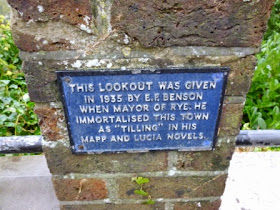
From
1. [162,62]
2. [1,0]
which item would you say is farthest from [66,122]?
[1,0]

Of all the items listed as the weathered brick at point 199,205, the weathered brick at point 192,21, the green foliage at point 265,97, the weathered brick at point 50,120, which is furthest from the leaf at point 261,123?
the weathered brick at point 50,120

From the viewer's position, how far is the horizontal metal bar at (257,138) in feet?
4.14

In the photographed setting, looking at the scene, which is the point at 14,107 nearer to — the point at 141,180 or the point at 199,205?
the point at 141,180

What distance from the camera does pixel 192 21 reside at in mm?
791

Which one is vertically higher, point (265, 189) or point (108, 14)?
point (108, 14)

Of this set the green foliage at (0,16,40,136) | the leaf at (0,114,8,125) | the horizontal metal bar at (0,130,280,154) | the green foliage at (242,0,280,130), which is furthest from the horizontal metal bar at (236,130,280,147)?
the leaf at (0,114,8,125)

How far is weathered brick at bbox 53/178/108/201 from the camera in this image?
1142 millimetres

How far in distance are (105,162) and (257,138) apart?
70cm

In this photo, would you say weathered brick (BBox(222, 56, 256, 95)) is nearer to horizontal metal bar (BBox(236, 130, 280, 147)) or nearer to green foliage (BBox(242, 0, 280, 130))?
horizontal metal bar (BBox(236, 130, 280, 147))

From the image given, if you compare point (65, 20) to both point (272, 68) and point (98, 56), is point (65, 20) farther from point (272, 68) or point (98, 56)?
point (272, 68)

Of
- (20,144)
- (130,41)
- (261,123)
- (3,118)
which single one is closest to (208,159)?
(130,41)

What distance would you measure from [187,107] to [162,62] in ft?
0.61

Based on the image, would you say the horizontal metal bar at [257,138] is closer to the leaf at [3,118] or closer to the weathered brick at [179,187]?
the weathered brick at [179,187]

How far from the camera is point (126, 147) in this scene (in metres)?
1.04
